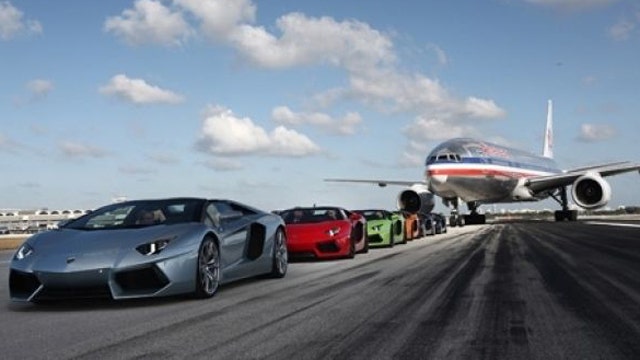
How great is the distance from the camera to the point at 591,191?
38.8 meters

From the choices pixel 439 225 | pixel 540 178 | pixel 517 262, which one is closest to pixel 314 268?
pixel 517 262

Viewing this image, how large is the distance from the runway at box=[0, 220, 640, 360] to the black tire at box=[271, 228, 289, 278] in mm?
275

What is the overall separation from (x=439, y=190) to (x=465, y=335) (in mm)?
33202

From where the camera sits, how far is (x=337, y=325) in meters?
6.04

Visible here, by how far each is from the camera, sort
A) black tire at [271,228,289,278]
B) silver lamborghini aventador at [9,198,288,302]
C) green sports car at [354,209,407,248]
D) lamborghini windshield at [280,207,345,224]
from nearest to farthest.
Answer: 1. silver lamborghini aventador at [9,198,288,302]
2. black tire at [271,228,289,278]
3. lamborghini windshield at [280,207,345,224]
4. green sports car at [354,209,407,248]

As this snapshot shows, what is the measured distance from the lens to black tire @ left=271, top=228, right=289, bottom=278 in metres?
10.4

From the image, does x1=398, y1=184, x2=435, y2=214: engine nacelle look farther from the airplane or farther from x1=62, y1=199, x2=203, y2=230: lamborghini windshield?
x1=62, y1=199, x2=203, y2=230: lamborghini windshield

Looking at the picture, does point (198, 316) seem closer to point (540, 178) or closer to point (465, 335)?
point (465, 335)

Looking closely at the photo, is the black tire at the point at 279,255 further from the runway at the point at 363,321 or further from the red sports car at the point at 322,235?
the red sports car at the point at 322,235

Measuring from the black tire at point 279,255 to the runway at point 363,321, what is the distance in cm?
28

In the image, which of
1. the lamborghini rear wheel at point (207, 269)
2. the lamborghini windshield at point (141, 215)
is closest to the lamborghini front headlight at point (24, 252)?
the lamborghini windshield at point (141, 215)

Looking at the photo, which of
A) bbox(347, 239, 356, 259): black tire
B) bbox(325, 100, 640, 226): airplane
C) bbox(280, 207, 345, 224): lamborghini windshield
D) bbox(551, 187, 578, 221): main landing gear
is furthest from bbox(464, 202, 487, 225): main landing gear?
bbox(347, 239, 356, 259): black tire

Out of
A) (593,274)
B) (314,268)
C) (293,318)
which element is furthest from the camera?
(314,268)

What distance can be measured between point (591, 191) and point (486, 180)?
6.16 metres
